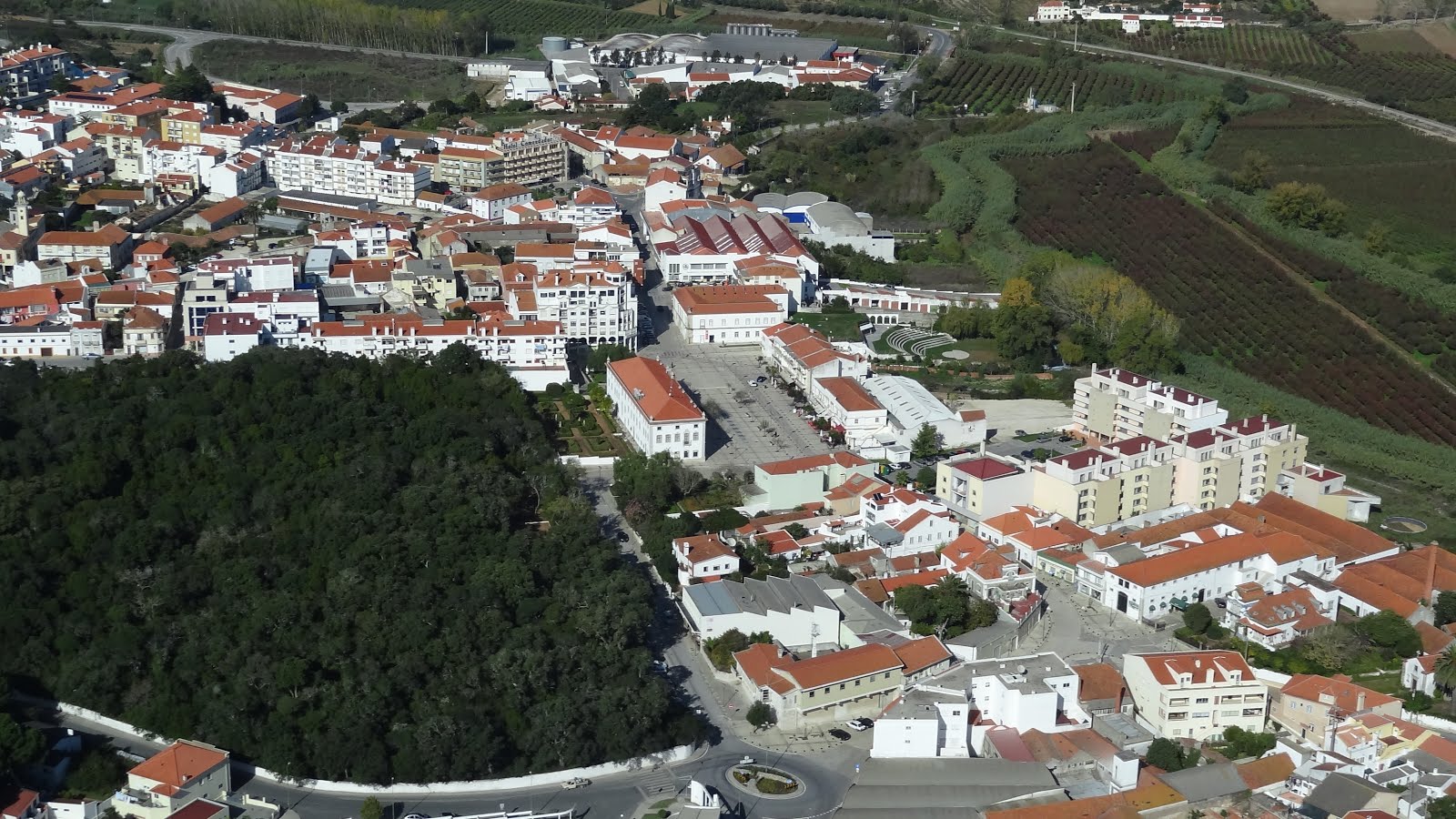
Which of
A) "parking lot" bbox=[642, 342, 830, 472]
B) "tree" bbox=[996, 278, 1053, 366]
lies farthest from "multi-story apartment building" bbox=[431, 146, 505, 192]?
"tree" bbox=[996, 278, 1053, 366]

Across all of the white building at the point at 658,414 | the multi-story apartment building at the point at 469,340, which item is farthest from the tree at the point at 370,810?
the multi-story apartment building at the point at 469,340

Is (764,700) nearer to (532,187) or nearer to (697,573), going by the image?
(697,573)

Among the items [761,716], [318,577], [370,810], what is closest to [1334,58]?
[761,716]

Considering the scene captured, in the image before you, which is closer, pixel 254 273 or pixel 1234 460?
pixel 1234 460

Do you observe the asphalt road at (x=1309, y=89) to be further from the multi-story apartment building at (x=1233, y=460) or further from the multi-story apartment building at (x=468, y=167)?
the multi-story apartment building at (x=1233, y=460)

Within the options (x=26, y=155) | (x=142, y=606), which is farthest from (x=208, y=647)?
(x=26, y=155)

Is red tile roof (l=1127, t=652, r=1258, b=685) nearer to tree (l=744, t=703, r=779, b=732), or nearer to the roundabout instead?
tree (l=744, t=703, r=779, b=732)

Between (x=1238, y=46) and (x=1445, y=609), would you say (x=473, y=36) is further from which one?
(x=1445, y=609)
